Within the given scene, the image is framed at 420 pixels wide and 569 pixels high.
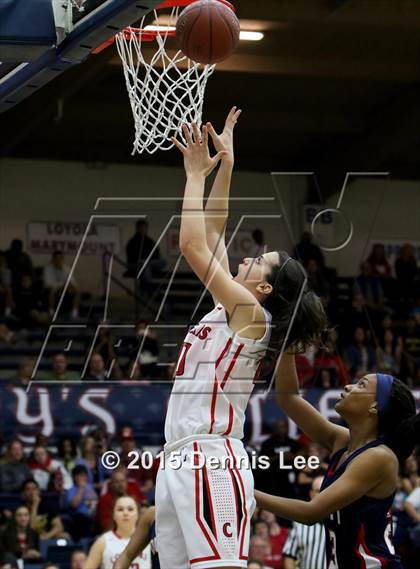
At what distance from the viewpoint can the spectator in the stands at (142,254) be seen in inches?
619

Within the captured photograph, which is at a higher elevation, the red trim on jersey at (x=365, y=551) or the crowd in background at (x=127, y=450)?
the crowd in background at (x=127, y=450)

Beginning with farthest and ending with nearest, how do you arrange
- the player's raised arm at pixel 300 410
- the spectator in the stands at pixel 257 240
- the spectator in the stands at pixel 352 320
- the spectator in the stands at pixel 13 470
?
the spectator in the stands at pixel 257 240 < the spectator in the stands at pixel 352 320 < the spectator in the stands at pixel 13 470 < the player's raised arm at pixel 300 410

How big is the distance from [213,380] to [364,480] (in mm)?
677

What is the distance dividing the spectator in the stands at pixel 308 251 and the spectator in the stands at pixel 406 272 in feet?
3.92

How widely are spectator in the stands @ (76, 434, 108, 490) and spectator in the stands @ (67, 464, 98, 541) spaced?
0.20 metres

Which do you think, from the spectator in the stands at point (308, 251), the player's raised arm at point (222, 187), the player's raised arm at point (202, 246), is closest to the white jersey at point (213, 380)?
the player's raised arm at point (202, 246)

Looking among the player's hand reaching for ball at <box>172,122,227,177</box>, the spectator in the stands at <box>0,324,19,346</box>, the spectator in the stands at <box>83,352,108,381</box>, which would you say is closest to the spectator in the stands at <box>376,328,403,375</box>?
the spectator in the stands at <box>83,352,108,381</box>

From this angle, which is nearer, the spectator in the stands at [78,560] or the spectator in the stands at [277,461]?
the spectator in the stands at [78,560]

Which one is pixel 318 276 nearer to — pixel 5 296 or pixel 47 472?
pixel 5 296

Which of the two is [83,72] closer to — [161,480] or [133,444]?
[133,444]

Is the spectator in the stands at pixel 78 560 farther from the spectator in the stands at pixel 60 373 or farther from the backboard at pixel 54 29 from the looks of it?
the backboard at pixel 54 29

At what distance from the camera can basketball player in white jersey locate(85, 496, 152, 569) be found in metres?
7.62

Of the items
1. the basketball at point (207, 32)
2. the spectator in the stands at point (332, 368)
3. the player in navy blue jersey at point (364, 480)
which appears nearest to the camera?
the player in navy blue jersey at point (364, 480)

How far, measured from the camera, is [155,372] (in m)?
13.1
